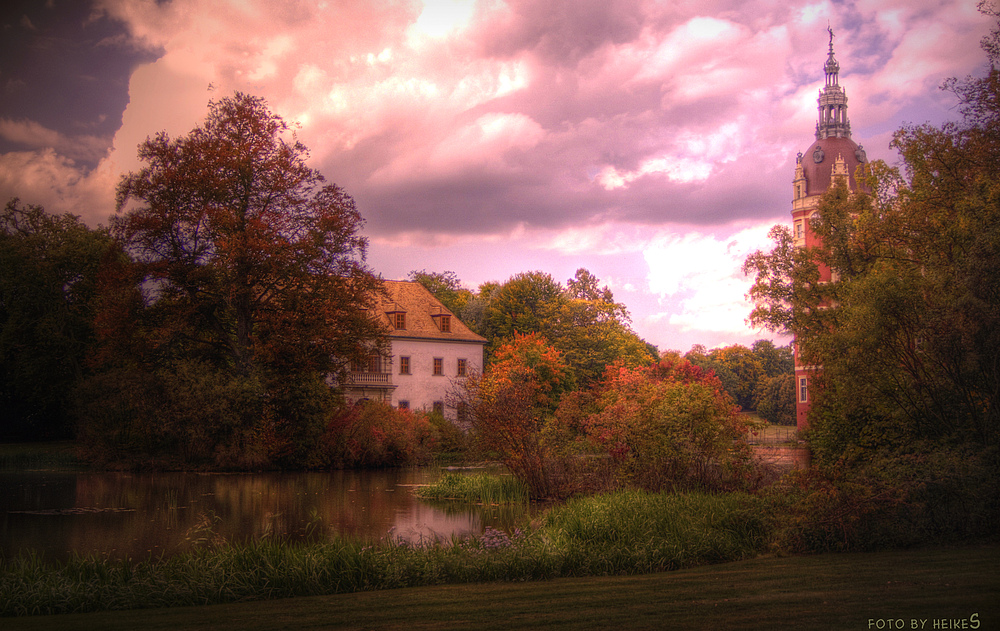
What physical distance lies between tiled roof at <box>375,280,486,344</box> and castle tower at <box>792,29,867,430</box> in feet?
84.0

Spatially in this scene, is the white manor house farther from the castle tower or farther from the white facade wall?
the castle tower

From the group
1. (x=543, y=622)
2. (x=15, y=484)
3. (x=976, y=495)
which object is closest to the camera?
(x=543, y=622)

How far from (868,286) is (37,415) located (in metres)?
44.3

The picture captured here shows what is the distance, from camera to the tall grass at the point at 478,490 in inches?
765

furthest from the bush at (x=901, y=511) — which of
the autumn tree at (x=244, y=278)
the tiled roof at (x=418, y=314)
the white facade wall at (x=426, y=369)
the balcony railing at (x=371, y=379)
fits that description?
the tiled roof at (x=418, y=314)

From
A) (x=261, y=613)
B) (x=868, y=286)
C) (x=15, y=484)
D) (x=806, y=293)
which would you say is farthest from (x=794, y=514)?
(x=806, y=293)

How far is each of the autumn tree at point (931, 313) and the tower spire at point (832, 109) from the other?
4638 cm

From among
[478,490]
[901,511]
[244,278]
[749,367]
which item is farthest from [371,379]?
[749,367]

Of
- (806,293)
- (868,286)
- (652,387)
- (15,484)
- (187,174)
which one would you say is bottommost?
(15,484)

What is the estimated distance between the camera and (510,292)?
55.9 meters

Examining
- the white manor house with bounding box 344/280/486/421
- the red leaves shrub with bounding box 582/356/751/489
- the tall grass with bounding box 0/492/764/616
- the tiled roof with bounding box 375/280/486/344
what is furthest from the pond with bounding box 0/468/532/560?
the tiled roof with bounding box 375/280/486/344

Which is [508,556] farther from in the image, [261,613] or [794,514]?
[794,514]

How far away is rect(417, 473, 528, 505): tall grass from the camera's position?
63.8 ft

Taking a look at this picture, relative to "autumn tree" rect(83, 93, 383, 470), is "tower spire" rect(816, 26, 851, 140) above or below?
above
